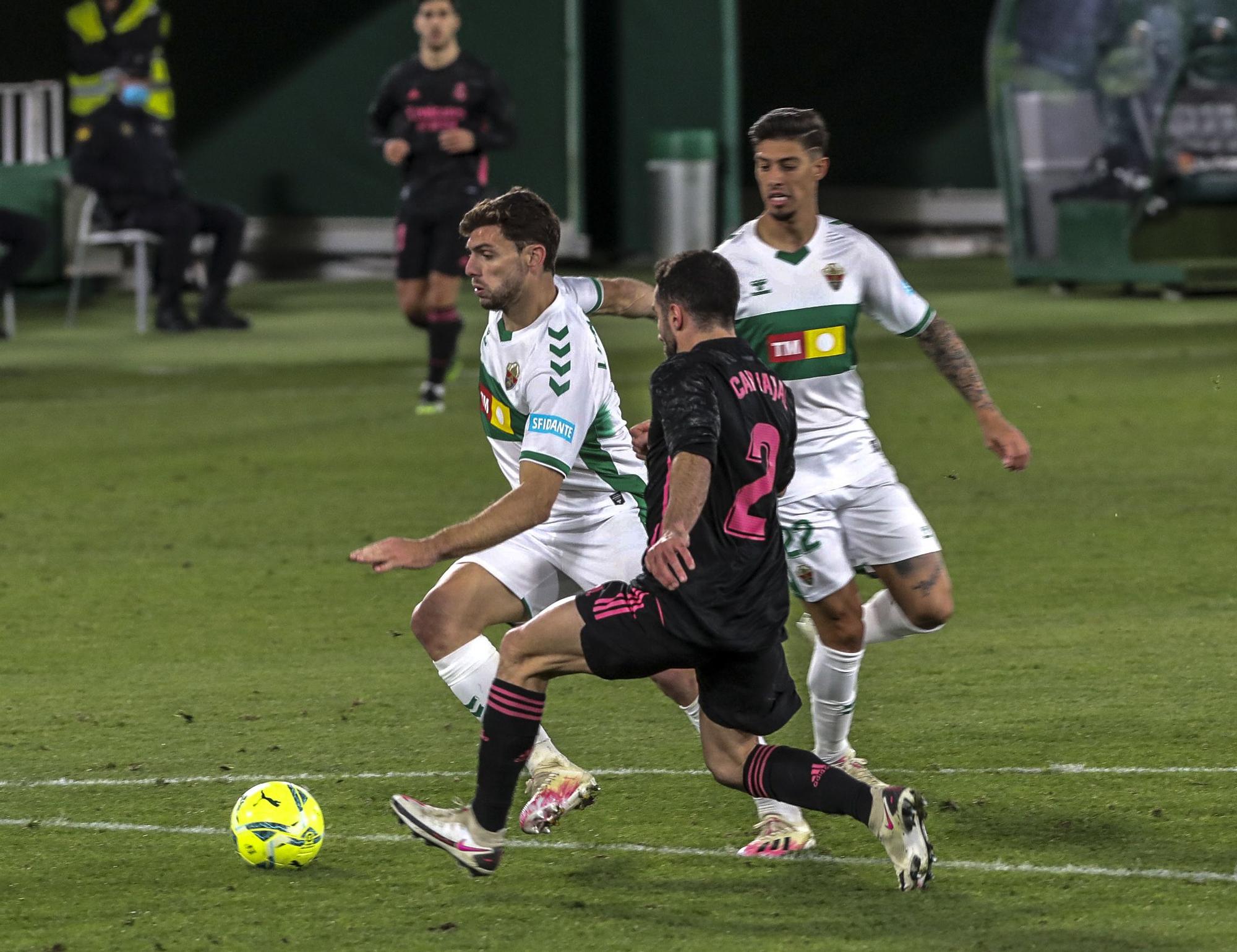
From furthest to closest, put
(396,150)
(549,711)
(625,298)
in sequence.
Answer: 1. (396,150)
2. (549,711)
3. (625,298)

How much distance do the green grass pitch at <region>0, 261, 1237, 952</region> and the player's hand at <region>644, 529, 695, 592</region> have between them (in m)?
0.76

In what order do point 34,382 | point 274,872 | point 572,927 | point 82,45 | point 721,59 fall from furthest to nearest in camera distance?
point 721,59
point 82,45
point 34,382
point 274,872
point 572,927

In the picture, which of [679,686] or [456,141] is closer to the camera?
[679,686]

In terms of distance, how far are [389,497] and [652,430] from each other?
5.82m

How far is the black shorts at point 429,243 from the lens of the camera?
13203 millimetres

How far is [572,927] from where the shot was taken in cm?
459

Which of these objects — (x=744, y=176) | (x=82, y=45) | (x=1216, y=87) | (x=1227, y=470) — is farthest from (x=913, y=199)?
(x=1227, y=470)

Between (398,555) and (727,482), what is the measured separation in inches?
30.0

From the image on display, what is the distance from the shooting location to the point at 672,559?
15.1 ft

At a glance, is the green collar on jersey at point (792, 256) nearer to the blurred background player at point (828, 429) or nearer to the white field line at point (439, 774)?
the blurred background player at point (828, 429)

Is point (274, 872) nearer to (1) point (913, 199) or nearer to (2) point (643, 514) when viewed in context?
(2) point (643, 514)

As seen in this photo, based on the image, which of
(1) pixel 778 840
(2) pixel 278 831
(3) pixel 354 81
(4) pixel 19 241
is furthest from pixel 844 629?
(3) pixel 354 81

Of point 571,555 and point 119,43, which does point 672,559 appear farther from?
point 119,43

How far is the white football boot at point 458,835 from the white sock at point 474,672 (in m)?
0.64
